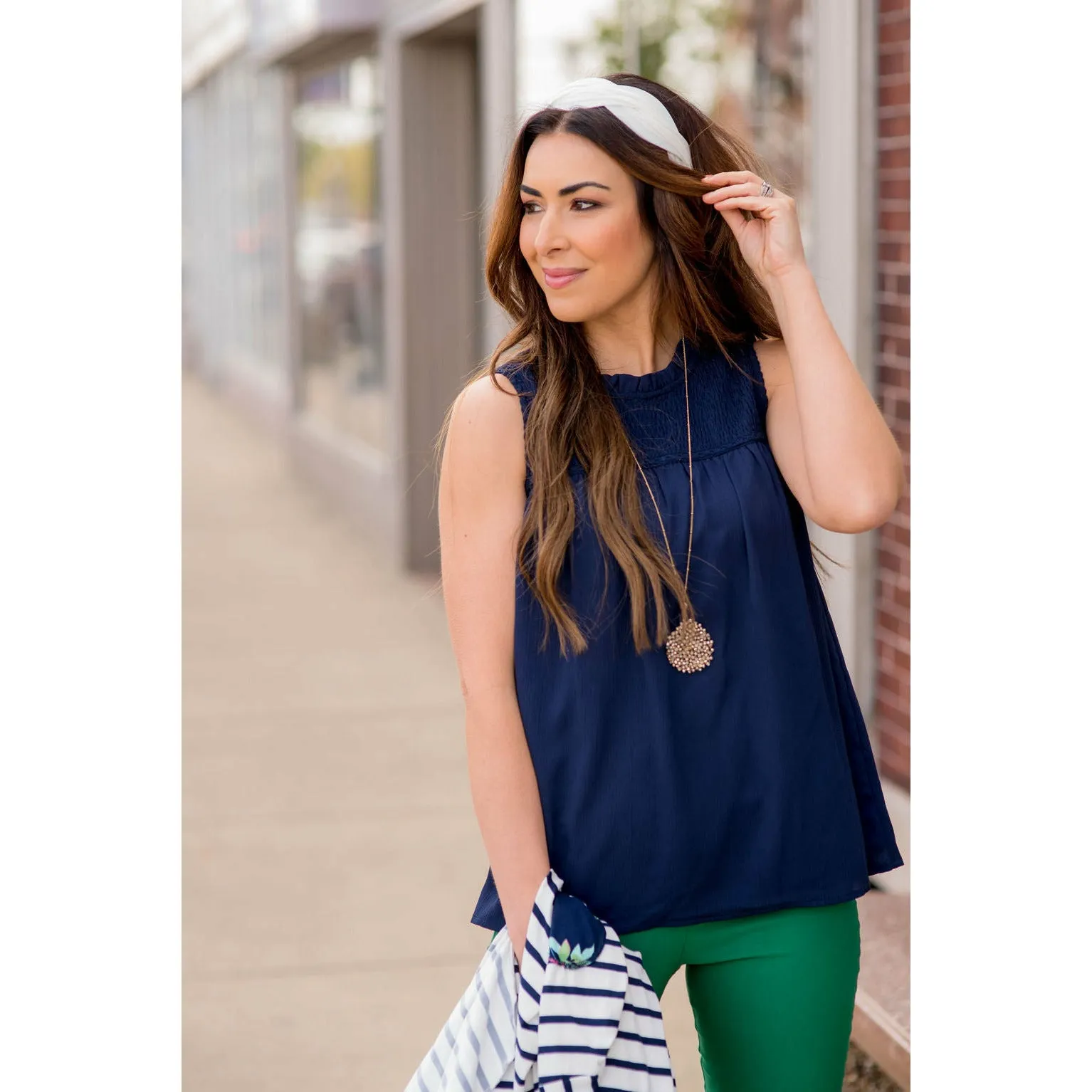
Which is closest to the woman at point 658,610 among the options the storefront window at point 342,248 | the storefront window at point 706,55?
the storefront window at point 706,55

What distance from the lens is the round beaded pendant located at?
2.12 meters

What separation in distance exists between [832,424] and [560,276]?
405 millimetres

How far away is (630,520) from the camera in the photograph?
6.86 feet

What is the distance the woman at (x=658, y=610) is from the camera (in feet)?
6.92

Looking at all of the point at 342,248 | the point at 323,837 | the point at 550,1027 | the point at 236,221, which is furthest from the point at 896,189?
the point at 236,221

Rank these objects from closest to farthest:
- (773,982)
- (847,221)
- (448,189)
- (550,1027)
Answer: (550,1027) < (773,982) < (847,221) < (448,189)

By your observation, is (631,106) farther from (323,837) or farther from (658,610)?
(323,837)

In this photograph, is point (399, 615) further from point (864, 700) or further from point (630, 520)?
point (630, 520)

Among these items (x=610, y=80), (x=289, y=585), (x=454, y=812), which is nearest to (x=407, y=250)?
(x=289, y=585)

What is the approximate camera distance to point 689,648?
2119 millimetres

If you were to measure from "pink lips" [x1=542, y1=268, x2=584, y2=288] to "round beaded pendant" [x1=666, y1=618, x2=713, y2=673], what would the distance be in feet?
1.55

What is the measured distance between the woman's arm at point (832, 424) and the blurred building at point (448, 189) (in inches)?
24.8

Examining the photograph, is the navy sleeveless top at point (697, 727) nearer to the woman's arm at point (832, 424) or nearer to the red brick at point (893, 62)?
the woman's arm at point (832, 424)
